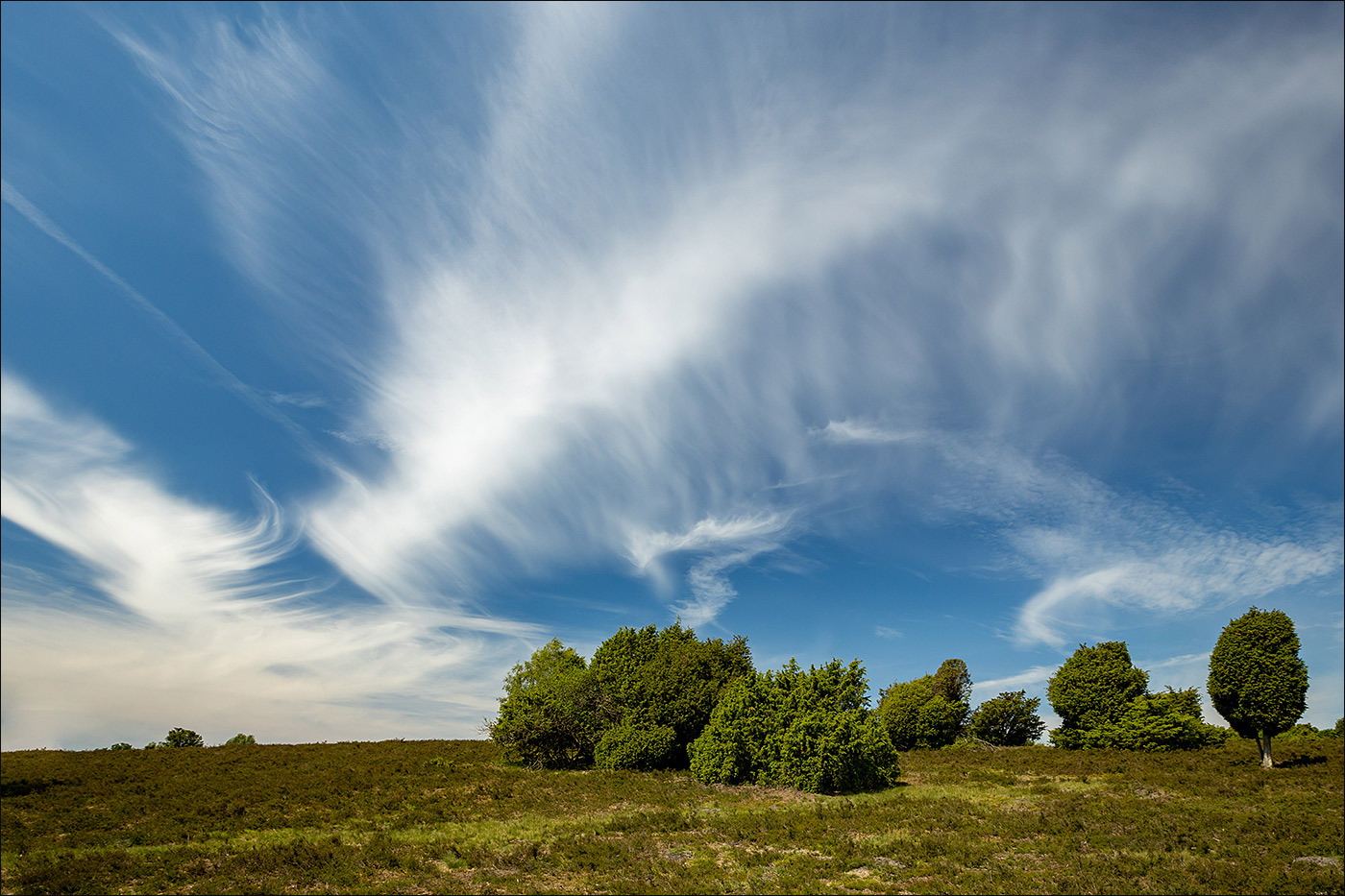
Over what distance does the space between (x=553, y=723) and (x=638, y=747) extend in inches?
241

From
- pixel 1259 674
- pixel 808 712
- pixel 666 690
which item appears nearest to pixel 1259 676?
pixel 1259 674

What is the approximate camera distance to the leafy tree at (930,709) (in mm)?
55594

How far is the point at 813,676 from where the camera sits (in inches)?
1318

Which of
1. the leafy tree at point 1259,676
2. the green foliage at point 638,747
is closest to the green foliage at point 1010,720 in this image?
the leafy tree at point 1259,676

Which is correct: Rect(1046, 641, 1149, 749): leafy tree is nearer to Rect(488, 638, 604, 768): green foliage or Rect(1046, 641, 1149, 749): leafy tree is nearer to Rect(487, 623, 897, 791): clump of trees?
Rect(487, 623, 897, 791): clump of trees

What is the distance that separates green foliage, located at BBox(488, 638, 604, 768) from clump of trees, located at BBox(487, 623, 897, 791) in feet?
0.21

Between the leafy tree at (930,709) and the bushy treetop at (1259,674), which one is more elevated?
the bushy treetop at (1259,674)

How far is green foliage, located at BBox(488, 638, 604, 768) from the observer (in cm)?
4022

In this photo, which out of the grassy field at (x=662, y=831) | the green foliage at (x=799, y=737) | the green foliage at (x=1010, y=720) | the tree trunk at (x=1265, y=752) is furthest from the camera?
the green foliage at (x=1010, y=720)

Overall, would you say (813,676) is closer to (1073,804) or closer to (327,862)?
(1073,804)

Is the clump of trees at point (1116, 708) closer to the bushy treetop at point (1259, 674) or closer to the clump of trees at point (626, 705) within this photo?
the bushy treetop at point (1259, 674)

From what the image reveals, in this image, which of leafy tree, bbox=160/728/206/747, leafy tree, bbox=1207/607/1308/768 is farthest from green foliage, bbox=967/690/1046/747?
leafy tree, bbox=160/728/206/747

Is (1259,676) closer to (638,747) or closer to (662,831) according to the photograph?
(662,831)

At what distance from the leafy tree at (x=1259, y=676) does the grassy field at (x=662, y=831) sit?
244cm
